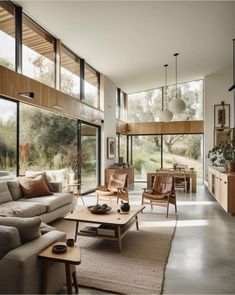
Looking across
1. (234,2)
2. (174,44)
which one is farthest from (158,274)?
(174,44)

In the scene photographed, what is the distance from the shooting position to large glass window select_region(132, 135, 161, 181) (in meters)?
11.8

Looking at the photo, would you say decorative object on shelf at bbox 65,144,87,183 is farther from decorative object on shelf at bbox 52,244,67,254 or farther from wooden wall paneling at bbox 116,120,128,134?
decorative object on shelf at bbox 52,244,67,254

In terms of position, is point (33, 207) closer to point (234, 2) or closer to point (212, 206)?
point (212, 206)

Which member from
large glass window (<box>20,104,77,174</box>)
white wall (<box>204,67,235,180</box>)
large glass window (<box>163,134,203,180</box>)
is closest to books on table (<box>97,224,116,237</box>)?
large glass window (<box>20,104,77,174</box>)

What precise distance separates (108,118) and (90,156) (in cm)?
184

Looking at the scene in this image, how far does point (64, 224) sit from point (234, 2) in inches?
215

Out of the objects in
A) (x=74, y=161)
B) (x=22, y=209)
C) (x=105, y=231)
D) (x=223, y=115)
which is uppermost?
(x=223, y=115)

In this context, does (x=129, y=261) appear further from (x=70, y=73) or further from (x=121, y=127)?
(x=121, y=127)

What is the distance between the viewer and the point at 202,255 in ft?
11.1

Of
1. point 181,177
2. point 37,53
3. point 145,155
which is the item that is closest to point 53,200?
point 37,53

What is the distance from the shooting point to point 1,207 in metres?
3.92

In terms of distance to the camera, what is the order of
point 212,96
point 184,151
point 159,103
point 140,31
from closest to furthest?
1. point 140,31
2. point 212,96
3. point 184,151
4. point 159,103

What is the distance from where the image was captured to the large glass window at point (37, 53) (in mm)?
5562

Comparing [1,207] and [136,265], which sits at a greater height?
[1,207]
